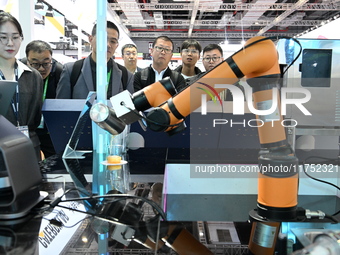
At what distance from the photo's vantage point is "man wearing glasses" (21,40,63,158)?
7.35 ft

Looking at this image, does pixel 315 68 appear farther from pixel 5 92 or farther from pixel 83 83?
pixel 83 83

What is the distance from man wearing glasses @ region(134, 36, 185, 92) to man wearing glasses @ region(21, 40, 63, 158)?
2.13ft

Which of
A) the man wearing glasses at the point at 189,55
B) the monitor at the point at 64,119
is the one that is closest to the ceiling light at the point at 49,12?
the man wearing glasses at the point at 189,55

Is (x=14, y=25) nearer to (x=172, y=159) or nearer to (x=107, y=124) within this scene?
(x=172, y=159)

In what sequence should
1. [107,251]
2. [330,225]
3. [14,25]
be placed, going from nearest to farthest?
[107,251] → [330,225] → [14,25]

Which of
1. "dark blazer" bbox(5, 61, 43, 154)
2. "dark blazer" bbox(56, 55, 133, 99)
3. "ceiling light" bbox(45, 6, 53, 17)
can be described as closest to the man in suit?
"dark blazer" bbox(56, 55, 133, 99)

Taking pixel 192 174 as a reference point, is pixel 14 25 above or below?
above

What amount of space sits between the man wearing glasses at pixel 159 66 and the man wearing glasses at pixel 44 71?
65cm

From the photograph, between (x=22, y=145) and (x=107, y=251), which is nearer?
(x=107, y=251)

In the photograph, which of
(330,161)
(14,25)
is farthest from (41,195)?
(14,25)

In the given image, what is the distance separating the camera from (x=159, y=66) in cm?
261

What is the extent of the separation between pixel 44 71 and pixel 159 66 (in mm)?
887

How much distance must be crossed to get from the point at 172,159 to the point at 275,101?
763mm

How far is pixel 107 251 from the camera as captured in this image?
1.78ft
